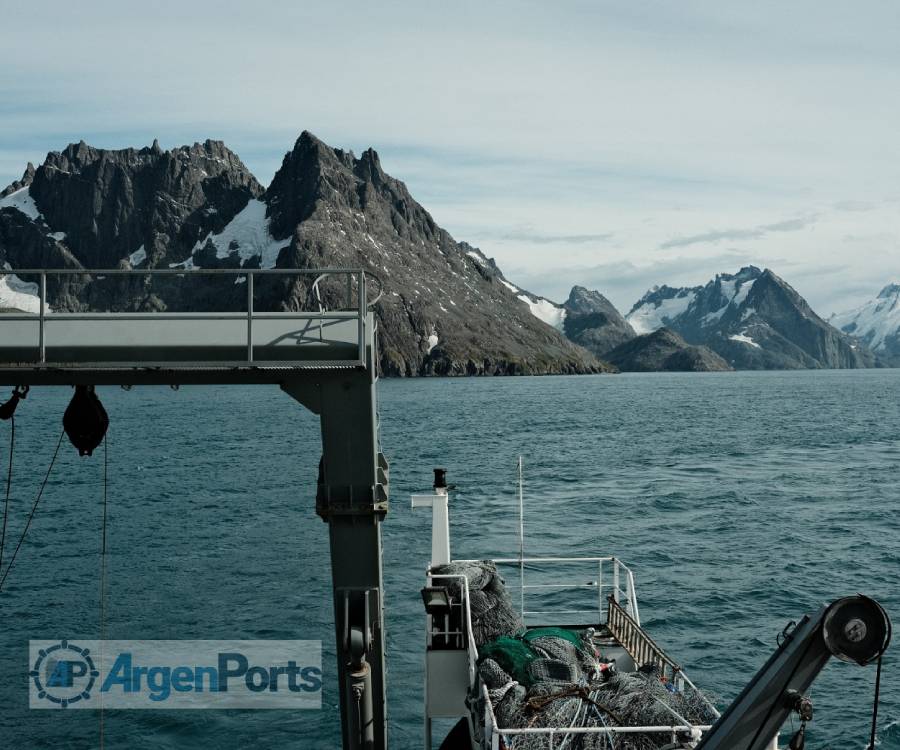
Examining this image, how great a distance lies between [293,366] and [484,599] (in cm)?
879

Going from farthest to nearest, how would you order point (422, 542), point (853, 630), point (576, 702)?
point (422, 542)
point (576, 702)
point (853, 630)

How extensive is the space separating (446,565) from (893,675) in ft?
55.3

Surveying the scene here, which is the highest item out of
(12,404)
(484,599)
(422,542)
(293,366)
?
(293,366)

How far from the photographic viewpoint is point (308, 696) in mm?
28516

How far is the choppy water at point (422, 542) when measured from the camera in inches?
1085

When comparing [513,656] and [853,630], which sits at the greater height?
[853,630]

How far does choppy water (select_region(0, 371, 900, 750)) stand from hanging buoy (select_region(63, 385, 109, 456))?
43.8ft

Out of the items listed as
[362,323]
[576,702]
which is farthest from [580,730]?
[362,323]

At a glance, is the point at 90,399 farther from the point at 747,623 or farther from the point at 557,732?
the point at 747,623

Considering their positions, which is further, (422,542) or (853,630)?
(422,542)

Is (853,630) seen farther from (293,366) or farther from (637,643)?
(637,643)
